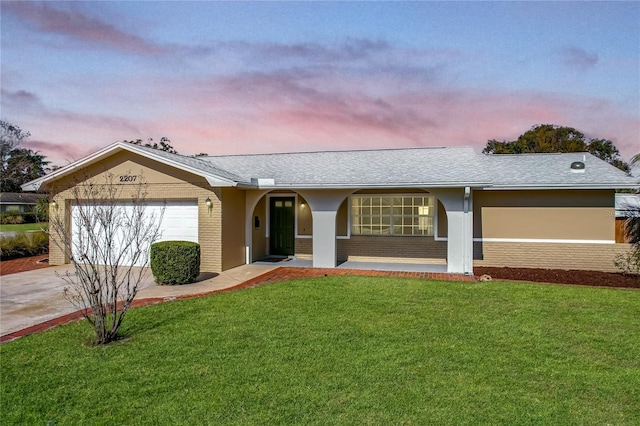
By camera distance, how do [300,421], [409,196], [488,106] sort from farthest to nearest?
[488,106]
[409,196]
[300,421]

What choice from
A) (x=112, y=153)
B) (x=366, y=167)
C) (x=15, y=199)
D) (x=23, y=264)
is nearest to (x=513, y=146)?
(x=366, y=167)

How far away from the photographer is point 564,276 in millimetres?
11484

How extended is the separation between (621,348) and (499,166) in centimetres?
1017

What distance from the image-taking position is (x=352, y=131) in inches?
826

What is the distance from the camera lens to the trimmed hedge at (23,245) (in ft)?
50.2

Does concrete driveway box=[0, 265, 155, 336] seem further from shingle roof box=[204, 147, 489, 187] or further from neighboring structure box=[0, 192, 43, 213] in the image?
neighboring structure box=[0, 192, 43, 213]

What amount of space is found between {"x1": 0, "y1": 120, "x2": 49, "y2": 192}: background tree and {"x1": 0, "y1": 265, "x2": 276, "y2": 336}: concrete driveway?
48520 millimetres

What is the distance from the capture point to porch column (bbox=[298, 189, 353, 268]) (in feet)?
41.9

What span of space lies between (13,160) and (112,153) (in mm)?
51524

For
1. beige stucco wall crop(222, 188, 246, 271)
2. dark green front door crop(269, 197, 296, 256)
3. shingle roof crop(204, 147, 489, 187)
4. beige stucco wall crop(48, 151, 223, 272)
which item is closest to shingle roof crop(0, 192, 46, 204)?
beige stucco wall crop(48, 151, 223, 272)

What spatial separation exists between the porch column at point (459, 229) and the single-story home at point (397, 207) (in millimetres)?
29

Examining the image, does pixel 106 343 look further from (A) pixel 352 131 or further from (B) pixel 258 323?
(A) pixel 352 131

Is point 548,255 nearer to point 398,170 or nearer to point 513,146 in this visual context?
point 398,170

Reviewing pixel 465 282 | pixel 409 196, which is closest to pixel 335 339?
pixel 465 282
